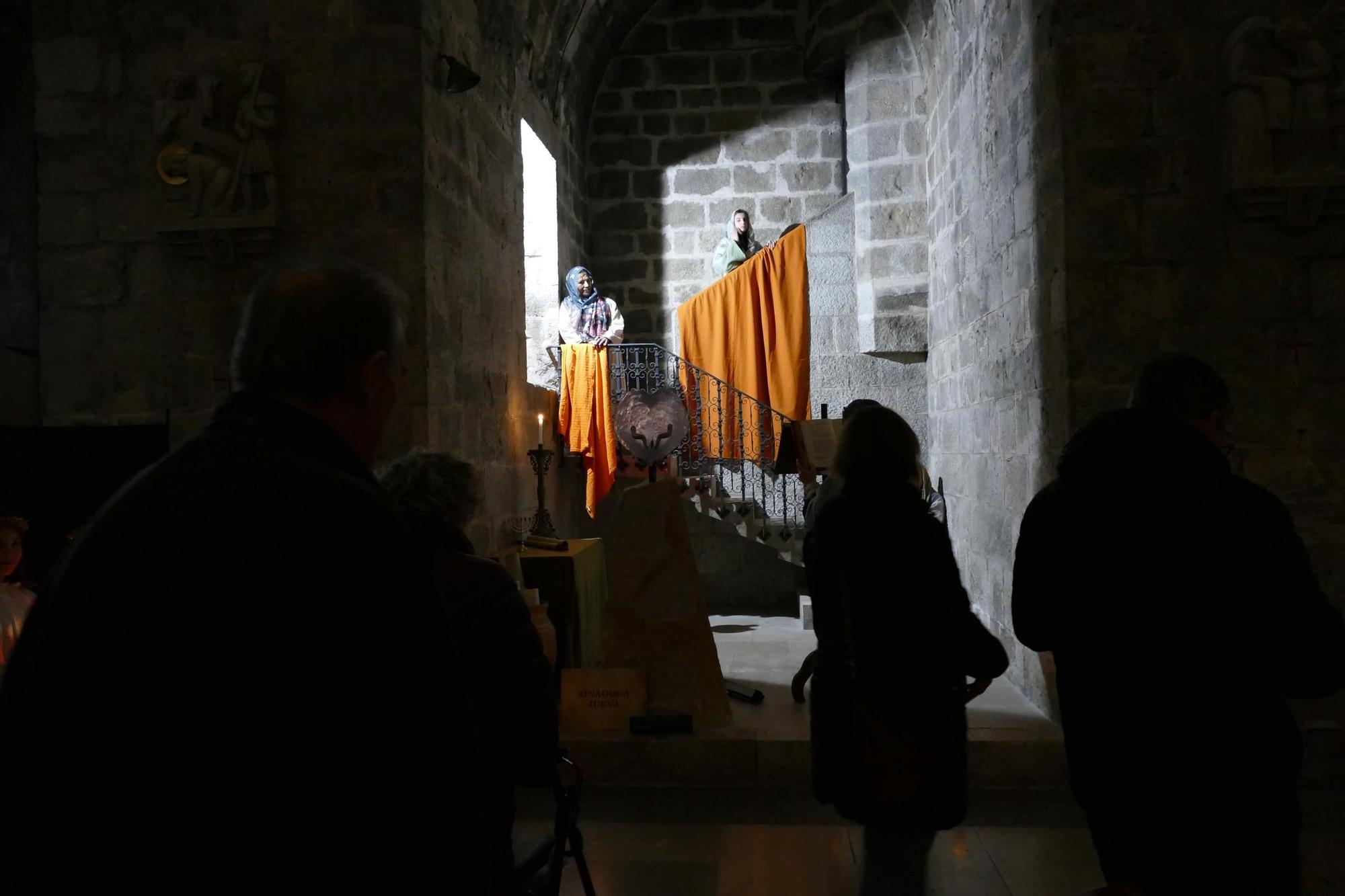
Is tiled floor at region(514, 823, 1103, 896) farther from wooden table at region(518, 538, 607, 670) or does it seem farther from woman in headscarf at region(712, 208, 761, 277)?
woman in headscarf at region(712, 208, 761, 277)

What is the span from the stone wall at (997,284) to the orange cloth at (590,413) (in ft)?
8.05

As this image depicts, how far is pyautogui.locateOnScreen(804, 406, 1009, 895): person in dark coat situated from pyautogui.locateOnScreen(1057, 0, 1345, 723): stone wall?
197cm

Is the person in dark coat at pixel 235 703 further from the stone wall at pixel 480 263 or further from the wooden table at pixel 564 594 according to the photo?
the wooden table at pixel 564 594

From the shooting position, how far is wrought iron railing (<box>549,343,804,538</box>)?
22.7 ft

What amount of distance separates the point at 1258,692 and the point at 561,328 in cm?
625

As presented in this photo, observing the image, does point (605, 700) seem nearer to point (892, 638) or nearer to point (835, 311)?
point (892, 638)

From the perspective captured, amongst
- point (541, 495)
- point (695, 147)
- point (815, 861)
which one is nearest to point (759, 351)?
point (695, 147)

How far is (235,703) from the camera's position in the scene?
752 mm

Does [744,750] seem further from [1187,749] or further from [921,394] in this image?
[921,394]

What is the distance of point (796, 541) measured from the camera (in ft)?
22.2

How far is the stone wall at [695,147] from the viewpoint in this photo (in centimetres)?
841

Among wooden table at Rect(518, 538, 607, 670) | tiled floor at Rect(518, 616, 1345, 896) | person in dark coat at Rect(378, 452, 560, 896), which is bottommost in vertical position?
tiled floor at Rect(518, 616, 1345, 896)

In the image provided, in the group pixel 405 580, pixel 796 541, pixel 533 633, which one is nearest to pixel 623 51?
pixel 796 541

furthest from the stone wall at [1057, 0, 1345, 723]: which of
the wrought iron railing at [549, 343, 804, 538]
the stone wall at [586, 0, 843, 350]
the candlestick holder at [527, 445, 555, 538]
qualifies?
the stone wall at [586, 0, 843, 350]
